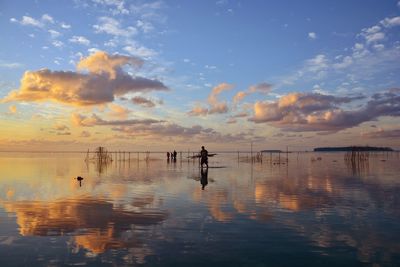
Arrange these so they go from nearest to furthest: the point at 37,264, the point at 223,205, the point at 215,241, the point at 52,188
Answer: the point at 37,264 → the point at 215,241 → the point at 223,205 → the point at 52,188

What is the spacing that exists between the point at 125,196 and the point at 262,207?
9.12 meters

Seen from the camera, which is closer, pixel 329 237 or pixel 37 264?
pixel 37 264

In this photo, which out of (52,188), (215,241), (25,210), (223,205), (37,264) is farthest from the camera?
(52,188)

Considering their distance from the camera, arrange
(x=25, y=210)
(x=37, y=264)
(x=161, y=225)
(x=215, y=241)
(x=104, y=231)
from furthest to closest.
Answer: (x=25, y=210) → (x=161, y=225) → (x=104, y=231) → (x=215, y=241) → (x=37, y=264)

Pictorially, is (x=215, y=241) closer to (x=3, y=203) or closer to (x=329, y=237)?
(x=329, y=237)

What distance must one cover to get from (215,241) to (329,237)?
4.03 meters

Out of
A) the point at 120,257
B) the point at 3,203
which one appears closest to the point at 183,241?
the point at 120,257

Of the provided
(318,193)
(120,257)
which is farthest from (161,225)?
(318,193)

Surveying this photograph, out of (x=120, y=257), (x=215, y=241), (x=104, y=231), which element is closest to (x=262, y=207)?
(x=215, y=241)

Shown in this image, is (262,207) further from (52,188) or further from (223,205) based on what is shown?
(52,188)

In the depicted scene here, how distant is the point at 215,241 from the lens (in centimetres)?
1196

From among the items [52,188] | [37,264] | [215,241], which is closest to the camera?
[37,264]

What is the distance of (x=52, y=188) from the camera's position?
27812mm

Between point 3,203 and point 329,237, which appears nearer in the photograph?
point 329,237
